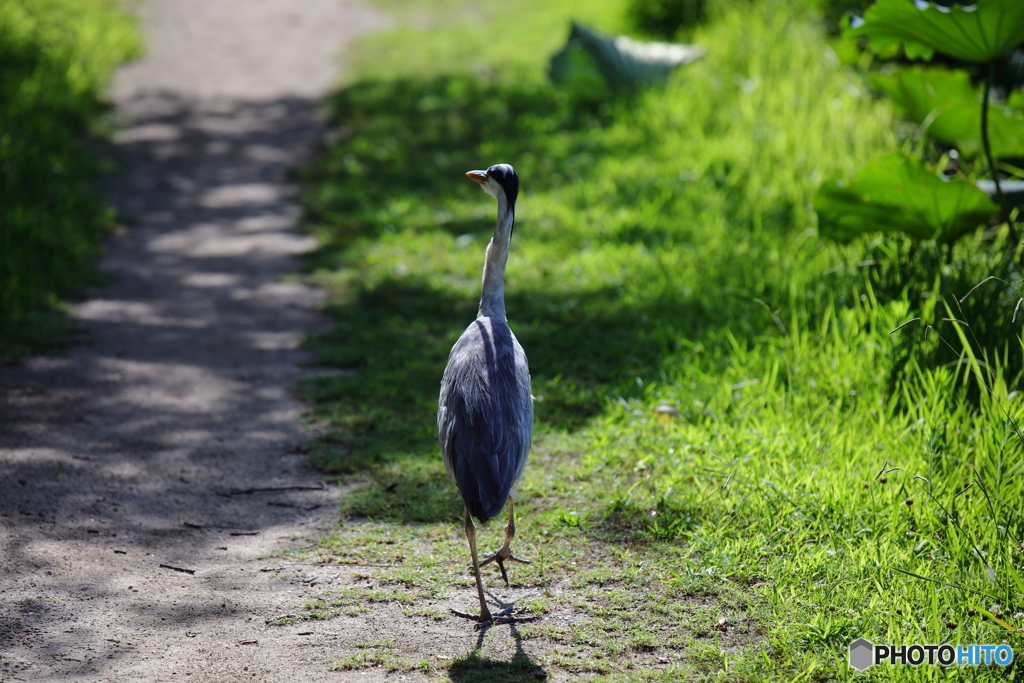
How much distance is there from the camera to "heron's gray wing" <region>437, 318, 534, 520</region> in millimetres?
3555

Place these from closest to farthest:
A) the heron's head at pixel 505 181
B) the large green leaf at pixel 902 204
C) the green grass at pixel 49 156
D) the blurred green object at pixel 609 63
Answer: the heron's head at pixel 505 181 → the large green leaf at pixel 902 204 → the green grass at pixel 49 156 → the blurred green object at pixel 609 63

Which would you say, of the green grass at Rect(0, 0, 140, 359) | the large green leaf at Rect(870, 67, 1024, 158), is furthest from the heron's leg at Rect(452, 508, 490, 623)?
the large green leaf at Rect(870, 67, 1024, 158)

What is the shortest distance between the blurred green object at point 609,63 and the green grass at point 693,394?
0.77 metres

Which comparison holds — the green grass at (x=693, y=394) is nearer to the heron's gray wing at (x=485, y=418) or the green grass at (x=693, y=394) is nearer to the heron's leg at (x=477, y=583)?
the heron's leg at (x=477, y=583)

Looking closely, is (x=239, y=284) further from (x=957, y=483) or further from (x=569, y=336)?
(x=957, y=483)

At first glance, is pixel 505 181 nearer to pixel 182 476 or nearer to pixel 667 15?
pixel 182 476

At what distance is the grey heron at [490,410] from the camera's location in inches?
141

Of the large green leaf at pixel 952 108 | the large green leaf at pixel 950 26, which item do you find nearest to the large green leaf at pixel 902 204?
the large green leaf at pixel 950 26

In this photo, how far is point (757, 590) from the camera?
3754 mm

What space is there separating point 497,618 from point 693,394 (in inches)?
83.5

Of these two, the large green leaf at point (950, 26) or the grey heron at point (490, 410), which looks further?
the large green leaf at point (950, 26)
